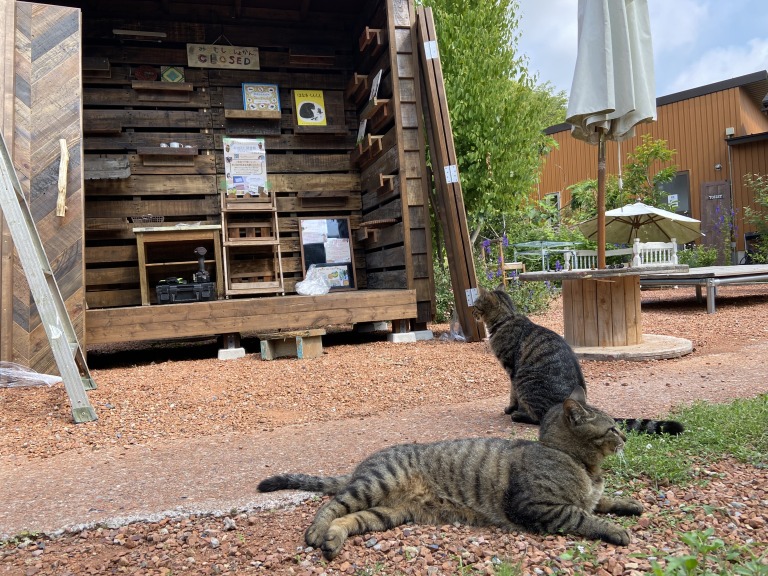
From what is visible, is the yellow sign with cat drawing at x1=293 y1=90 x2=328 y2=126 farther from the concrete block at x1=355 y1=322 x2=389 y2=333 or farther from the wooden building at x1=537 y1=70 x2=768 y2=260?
the wooden building at x1=537 y1=70 x2=768 y2=260

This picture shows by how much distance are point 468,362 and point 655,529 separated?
3.96 metres

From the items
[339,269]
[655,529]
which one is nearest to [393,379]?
[655,529]

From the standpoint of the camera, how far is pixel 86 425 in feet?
14.5

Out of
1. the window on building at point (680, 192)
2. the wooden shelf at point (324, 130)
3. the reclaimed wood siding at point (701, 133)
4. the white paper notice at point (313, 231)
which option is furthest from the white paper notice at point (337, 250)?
the window on building at point (680, 192)

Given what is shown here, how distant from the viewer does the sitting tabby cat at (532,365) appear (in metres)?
3.67

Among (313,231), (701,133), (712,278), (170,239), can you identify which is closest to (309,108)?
(313,231)

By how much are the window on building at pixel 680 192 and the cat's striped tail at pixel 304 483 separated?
18422 mm

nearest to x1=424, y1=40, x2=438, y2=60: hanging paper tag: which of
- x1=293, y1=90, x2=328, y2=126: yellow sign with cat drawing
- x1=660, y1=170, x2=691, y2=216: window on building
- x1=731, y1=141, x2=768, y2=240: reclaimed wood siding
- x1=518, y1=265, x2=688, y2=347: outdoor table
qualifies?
x1=293, y1=90, x2=328, y2=126: yellow sign with cat drawing

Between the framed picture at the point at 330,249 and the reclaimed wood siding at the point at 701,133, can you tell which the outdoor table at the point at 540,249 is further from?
the framed picture at the point at 330,249

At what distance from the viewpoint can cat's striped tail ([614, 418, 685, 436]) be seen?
10.4 ft

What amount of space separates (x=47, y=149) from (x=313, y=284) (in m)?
3.72

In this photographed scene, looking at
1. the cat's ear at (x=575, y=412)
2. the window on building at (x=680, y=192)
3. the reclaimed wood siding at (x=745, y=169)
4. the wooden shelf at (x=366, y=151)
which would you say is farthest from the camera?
the window on building at (x=680, y=192)

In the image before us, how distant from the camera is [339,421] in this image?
446cm

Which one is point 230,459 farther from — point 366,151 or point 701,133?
point 701,133
